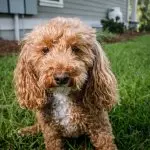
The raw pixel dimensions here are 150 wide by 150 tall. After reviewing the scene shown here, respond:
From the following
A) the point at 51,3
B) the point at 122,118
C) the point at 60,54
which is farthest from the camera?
the point at 51,3

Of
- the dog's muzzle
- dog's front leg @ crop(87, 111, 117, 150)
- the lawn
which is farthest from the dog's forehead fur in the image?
the lawn

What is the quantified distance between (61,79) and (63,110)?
0.57m

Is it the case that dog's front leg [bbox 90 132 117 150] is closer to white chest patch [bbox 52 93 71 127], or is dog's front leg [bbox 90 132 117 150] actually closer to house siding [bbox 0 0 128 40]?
white chest patch [bbox 52 93 71 127]

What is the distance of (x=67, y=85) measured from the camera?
2.61 m

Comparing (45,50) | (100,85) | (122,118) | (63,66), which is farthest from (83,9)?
(63,66)

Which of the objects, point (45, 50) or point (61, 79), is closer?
point (61, 79)

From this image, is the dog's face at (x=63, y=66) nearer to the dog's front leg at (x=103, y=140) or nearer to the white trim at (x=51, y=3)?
the dog's front leg at (x=103, y=140)

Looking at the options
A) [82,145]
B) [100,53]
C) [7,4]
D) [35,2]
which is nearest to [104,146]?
[82,145]

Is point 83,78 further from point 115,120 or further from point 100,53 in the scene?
point 115,120

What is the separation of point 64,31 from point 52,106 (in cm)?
66

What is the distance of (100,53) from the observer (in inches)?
116

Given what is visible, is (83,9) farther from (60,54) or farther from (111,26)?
(60,54)

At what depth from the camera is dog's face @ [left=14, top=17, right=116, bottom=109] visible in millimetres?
2631

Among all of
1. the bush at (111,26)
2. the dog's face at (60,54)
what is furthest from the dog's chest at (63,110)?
the bush at (111,26)
